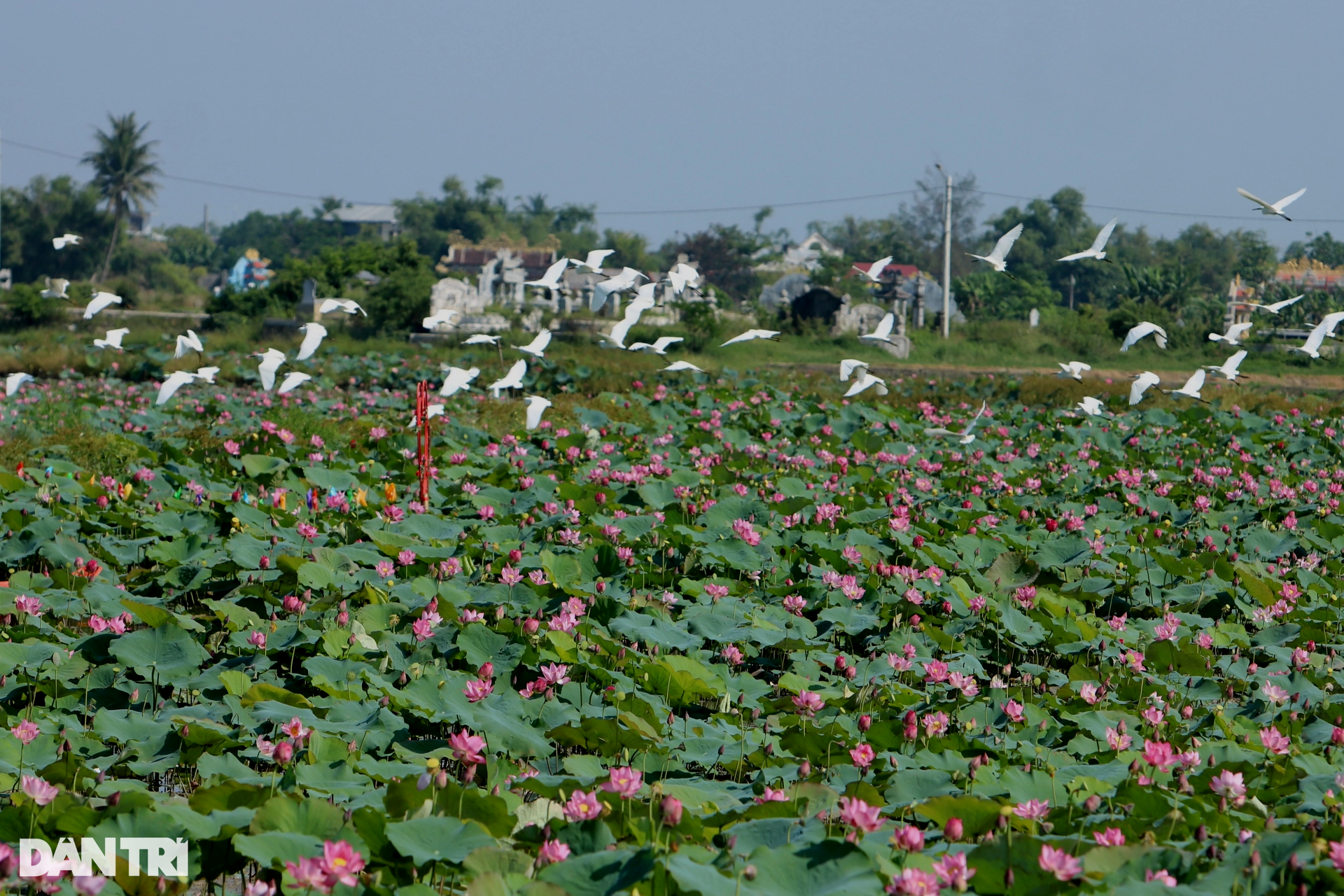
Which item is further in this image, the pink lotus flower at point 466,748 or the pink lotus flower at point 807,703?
the pink lotus flower at point 807,703

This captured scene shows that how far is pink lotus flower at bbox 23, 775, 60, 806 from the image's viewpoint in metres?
2.34

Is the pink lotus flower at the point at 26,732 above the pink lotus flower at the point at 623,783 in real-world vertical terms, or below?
below

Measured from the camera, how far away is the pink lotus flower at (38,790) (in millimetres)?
2337

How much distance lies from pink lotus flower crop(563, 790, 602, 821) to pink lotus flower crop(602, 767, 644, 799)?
77mm

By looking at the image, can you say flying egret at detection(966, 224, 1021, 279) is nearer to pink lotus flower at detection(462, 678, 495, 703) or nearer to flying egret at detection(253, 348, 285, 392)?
flying egret at detection(253, 348, 285, 392)

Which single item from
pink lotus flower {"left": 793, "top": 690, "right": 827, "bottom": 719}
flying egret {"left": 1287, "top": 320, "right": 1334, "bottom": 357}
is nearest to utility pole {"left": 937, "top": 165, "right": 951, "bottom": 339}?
flying egret {"left": 1287, "top": 320, "right": 1334, "bottom": 357}

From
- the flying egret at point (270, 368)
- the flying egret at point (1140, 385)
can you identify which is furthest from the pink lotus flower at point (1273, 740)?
the flying egret at point (1140, 385)

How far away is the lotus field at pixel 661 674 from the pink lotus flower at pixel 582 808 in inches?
1.3

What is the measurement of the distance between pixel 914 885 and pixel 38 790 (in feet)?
5.50

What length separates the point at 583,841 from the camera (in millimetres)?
2254

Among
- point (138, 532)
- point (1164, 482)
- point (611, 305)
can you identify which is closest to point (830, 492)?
point (1164, 482)

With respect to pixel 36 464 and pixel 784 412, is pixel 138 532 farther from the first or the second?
pixel 784 412

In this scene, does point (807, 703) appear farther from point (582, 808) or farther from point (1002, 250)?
point (1002, 250)

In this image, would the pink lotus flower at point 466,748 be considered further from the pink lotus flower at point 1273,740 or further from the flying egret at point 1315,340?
the flying egret at point 1315,340
